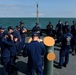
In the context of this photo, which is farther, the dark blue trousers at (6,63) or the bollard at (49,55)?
the dark blue trousers at (6,63)

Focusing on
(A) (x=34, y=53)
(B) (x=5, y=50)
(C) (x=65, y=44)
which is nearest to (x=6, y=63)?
(B) (x=5, y=50)

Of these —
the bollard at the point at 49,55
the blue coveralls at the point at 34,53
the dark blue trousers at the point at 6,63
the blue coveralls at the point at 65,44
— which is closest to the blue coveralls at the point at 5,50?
the dark blue trousers at the point at 6,63

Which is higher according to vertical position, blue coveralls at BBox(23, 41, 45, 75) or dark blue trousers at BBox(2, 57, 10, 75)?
blue coveralls at BBox(23, 41, 45, 75)

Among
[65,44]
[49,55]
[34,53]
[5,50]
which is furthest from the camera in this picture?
[65,44]

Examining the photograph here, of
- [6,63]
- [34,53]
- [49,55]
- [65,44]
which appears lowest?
[6,63]

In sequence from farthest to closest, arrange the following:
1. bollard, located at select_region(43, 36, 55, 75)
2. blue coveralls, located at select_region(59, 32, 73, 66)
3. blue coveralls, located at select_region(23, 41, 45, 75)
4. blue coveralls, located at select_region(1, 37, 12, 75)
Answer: blue coveralls, located at select_region(59, 32, 73, 66)
blue coveralls, located at select_region(1, 37, 12, 75)
blue coveralls, located at select_region(23, 41, 45, 75)
bollard, located at select_region(43, 36, 55, 75)

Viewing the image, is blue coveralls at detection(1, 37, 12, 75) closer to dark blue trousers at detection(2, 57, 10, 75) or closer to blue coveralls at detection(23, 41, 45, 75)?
dark blue trousers at detection(2, 57, 10, 75)

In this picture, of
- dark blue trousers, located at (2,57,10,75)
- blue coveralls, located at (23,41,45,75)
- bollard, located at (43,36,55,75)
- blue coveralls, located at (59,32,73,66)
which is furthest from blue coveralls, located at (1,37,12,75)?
blue coveralls, located at (59,32,73,66)

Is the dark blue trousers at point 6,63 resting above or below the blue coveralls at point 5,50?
below

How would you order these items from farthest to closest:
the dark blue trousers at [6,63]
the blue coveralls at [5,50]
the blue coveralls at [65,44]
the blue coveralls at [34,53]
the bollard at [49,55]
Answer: the blue coveralls at [65,44] < the dark blue trousers at [6,63] < the blue coveralls at [5,50] < the blue coveralls at [34,53] < the bollard at [49,55]

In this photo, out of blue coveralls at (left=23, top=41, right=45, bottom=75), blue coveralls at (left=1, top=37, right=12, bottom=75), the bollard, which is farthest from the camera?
blue coveralls at (left=1, top=37, right=12, bottom=75)

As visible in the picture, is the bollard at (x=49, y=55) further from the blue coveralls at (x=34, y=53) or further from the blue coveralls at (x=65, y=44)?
the blue coveralls at (x=65, y=44)

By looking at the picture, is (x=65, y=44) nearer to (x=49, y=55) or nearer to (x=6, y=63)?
(x=6, y=63)

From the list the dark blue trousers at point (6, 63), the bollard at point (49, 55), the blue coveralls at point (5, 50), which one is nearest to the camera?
the bollard at point (49, 55)
